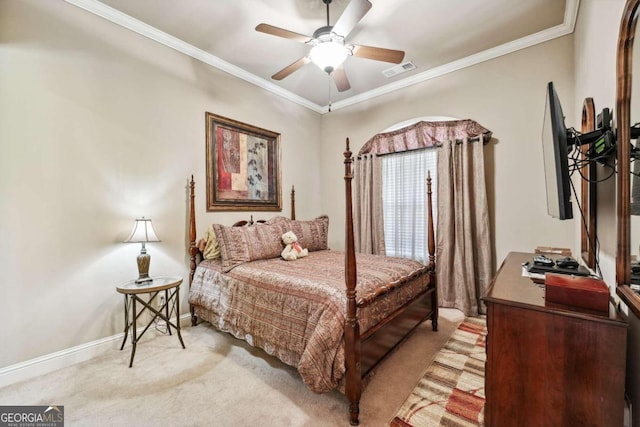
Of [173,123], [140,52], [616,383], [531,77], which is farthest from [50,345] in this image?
[531,77]

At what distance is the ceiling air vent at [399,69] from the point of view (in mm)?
3246

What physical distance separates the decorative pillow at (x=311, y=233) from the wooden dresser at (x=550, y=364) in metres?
2.34

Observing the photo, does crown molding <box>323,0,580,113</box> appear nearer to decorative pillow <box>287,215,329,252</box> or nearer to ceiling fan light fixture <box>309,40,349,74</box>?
ceiling fan light fixture <box>309,40,349,74</box>

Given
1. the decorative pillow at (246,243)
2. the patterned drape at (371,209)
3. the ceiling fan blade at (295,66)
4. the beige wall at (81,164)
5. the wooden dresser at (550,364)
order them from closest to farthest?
1. the wooden dresser at (550,364)
2. the beige wall at (81,164)
3. the ceiling fan blade at (295,66)
4. the decorative pillow at (246,243)
5. the patterned drape at (371,209)

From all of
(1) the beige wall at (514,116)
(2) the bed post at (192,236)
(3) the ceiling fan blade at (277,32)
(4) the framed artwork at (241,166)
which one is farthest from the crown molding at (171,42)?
(1) the beige wall at (514,116)

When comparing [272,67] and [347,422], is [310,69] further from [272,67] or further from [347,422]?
[347,422]

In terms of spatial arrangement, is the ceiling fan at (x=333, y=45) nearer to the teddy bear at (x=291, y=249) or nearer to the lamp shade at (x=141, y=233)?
the teddy bear at (x=291, y=249)

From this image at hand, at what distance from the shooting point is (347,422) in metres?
1.50

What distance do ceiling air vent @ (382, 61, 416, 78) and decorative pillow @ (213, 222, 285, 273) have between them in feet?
8.22

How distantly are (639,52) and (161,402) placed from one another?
2938 mm

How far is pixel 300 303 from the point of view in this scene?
1.79m

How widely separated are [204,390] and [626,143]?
8.50 ft

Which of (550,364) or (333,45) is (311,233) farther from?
(550,364)

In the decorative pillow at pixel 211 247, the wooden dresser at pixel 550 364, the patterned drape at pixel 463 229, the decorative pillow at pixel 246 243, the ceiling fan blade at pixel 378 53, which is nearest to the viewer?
the wooden dresser at pixel 550 364
